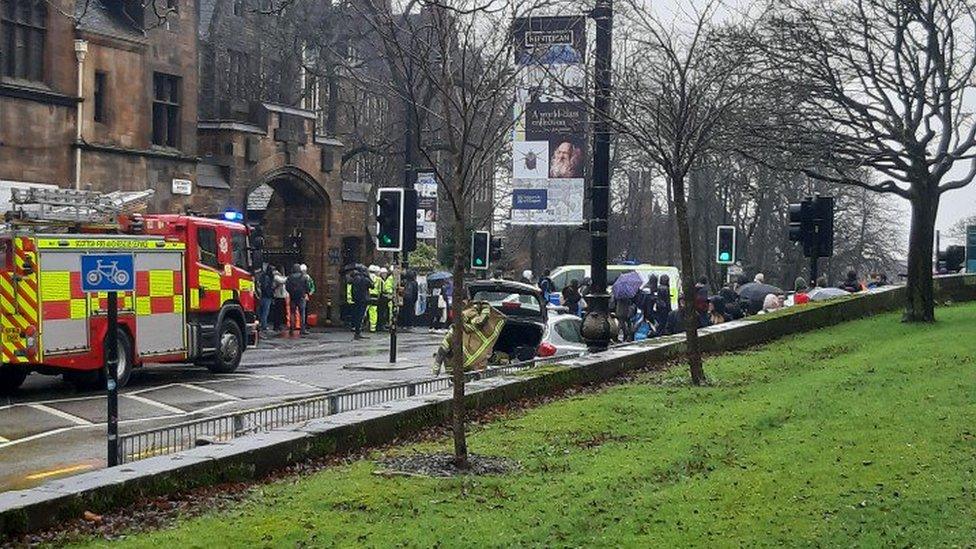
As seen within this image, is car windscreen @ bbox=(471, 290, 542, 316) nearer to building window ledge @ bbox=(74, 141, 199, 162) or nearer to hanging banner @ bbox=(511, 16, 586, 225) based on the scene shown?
hanging banner @ bbox=(511, 16, 586, 225)

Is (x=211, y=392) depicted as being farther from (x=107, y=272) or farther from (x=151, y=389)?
(x=107, y=272)

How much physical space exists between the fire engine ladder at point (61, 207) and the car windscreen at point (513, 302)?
6614 mm

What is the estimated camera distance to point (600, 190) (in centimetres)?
1945

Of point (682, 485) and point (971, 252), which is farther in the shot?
point (971, 252)

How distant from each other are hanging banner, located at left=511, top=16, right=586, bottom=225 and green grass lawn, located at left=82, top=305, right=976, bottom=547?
328cm

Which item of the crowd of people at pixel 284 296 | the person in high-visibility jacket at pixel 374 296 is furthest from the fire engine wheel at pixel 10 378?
the person in high-visibility jacket at pixel 374 296

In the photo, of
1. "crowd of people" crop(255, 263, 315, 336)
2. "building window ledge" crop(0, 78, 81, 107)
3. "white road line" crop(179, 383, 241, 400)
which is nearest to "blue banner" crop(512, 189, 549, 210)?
"crowd of people" crop(255, 263, 315, 336)

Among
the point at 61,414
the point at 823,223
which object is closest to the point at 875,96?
the point at 823,223

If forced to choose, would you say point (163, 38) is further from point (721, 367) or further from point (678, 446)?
point (678, 446)

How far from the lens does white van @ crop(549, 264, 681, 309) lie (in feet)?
138

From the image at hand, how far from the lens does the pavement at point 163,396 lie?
14.2 meters

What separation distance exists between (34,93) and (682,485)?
25200mm

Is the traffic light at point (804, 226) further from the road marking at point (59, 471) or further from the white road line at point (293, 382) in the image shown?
the road marking at point (59, 471)

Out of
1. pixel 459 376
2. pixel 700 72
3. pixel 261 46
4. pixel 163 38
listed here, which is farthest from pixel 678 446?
pixel 261 46
